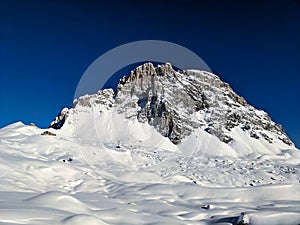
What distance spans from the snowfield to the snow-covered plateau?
0.28ft

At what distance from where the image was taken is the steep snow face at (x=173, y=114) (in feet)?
367

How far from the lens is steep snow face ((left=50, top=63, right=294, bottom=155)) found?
112 meters

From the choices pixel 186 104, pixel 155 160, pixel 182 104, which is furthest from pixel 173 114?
pixel 155 160

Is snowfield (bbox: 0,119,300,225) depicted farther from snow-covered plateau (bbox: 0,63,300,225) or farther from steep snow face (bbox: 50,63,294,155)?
steep snow face (bbox: 50,63,294,155)

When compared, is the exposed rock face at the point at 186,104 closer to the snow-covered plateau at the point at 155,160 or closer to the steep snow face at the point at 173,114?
the steep snow face at the point at 173,114

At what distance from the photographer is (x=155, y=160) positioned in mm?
70812

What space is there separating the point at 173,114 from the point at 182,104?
825cm

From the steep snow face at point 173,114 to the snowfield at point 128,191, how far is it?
2746 cm

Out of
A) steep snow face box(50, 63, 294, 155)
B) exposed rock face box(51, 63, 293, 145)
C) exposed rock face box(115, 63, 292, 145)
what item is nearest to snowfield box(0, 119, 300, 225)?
steep snow face box(50, 63, 294, 155)

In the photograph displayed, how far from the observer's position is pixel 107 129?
11606 cm

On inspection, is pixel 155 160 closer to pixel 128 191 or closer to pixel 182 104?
pixel 128 191

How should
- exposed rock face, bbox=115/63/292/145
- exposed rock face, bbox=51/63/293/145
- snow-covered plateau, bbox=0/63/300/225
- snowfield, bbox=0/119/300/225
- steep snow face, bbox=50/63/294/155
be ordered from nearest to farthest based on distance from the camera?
1. snowfield, bbox=0/119/300/225
2. snow-covered plateau, bbox=0/63/300/225
3. steep snow face, bbox=50/63/294/155
4. exposed rock face, bbox=115/63/292/145
5. exposed rock face, bbox=51/63/293/145

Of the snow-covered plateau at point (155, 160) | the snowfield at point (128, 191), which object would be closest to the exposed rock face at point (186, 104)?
the snow-covered plateau at point (155, 160)

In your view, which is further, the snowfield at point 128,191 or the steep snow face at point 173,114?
the steep snow face at point 173,114
